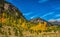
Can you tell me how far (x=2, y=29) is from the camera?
852 inches

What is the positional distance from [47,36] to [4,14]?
345 inches

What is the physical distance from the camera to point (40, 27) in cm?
2848

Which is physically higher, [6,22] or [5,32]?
[6,22]

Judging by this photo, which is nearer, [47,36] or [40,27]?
[47,36]

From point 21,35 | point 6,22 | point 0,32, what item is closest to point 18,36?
point 21,35

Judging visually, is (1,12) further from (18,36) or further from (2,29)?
(18,36)

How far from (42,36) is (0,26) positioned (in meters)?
5.06

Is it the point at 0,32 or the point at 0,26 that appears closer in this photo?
the point at 0,32

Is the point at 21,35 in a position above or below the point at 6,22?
below

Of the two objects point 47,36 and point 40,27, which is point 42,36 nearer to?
point 47,36

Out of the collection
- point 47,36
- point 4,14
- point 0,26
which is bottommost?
point 47,36

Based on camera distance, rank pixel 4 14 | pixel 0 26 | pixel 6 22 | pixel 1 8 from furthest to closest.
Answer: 1. pixel 1 8
2. pixel 4 14
3. pixel 6 22
4. pixel 0 26

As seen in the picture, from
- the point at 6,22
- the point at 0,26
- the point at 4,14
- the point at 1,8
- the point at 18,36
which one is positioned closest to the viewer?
the point at 18,36

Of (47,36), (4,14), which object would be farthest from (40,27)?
(47,36)
